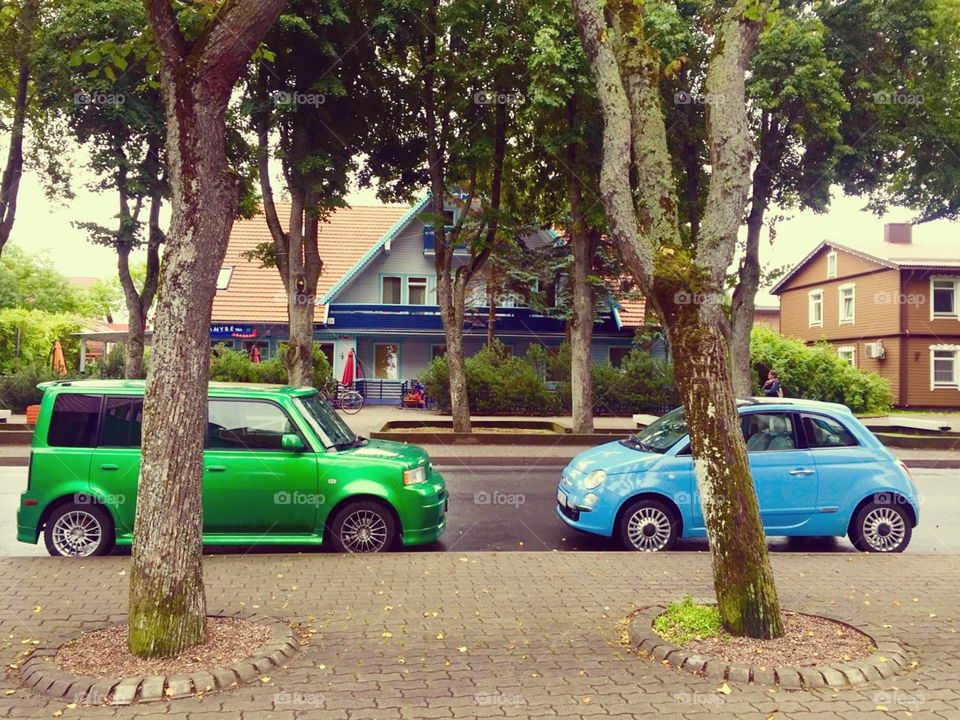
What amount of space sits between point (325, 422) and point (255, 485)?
3.44ft

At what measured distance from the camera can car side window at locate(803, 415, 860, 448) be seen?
8727 millimetres

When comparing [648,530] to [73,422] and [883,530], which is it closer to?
[883,530]

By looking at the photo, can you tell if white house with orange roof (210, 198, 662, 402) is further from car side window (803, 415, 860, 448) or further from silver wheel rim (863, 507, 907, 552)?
silver wheel rim (863, 507, 907, 552)

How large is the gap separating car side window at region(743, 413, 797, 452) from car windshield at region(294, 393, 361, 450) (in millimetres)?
4182

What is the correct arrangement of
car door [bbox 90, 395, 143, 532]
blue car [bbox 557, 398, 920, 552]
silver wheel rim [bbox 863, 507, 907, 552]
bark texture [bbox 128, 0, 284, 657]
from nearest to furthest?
bark texture [bbox 128, 0, 284, 657], car door [bbox 90, 395, 143, 532], blue car [bbox 557, 398, 920, 552], silver wheel rim [bbox 863, 507, 907, 552]

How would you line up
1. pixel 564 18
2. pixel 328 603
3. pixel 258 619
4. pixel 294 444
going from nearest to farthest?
1. pixel 258 619
2. pixel 328 603
3. pixel 294 444
4. pixel 564 18

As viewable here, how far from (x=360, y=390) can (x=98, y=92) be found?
18.0 m

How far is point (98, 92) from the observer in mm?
20328

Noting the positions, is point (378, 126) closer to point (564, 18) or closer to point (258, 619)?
point (564, 18)

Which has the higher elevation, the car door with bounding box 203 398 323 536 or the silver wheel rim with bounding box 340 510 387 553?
the car door with bounding box 203 398 323 536

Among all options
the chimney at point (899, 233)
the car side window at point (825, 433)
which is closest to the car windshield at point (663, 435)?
the car side window at point (825, 433)

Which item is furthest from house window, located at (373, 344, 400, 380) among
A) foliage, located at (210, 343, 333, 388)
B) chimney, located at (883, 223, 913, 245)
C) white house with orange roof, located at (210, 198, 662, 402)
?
chimney, located at (883, 223, 913, 245)

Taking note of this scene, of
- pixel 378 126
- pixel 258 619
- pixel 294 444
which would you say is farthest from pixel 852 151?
pixel 258 619

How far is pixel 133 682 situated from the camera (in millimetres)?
4496
